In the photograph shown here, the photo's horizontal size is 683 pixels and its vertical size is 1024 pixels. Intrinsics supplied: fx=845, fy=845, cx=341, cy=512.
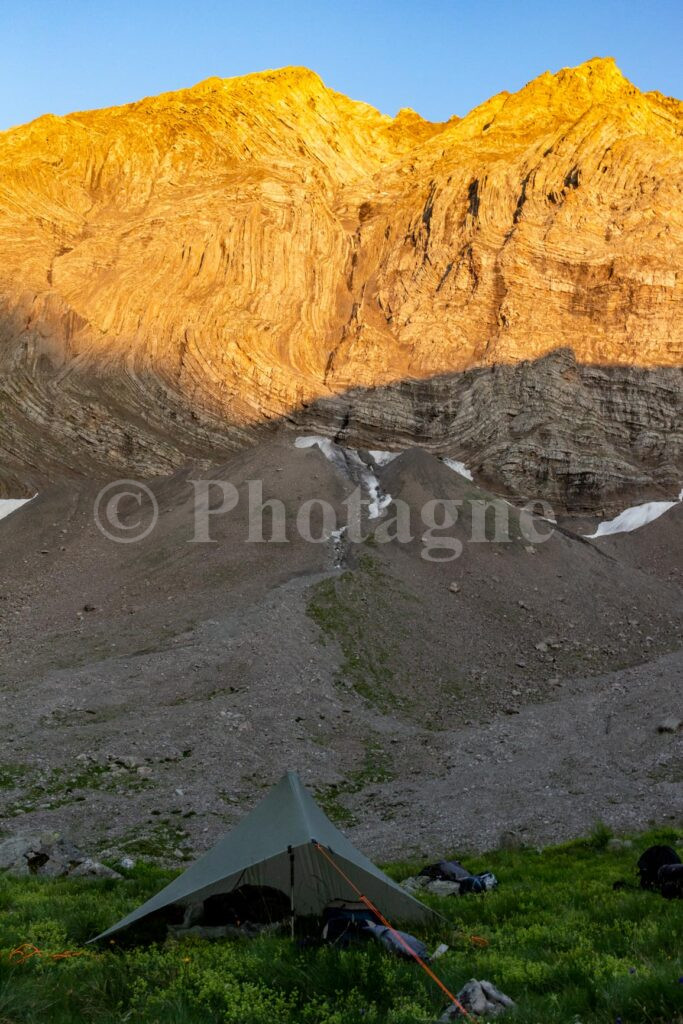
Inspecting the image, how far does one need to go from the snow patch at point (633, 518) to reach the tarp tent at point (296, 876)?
5141cm

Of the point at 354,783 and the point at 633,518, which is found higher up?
the point at 633,518

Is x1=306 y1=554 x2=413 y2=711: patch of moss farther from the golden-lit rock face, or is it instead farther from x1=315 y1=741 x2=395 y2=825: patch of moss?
the golden-lit rock face

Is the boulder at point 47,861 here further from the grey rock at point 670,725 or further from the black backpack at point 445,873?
the grey rock at point 670,725

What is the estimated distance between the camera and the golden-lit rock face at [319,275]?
69312 millimetres

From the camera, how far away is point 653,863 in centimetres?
1280

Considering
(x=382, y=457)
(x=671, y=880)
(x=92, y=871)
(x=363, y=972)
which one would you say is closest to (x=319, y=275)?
(x=382, y=457)

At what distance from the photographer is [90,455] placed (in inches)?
2552

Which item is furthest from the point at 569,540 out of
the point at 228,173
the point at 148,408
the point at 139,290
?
the point at 228,173

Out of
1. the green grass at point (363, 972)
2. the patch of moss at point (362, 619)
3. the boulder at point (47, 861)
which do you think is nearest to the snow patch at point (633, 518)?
the patch of moss at point (362, 619)

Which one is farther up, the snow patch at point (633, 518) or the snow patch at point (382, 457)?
the snow patch at point (382, 457)

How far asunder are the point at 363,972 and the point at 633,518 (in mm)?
57873

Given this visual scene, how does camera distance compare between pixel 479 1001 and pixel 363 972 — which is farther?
pixel 363 972

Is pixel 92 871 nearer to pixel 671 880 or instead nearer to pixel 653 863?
pixel 653 863

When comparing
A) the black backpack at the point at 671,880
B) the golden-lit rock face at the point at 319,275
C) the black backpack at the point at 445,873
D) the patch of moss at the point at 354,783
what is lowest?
the patch of moss at the point at 354,783
